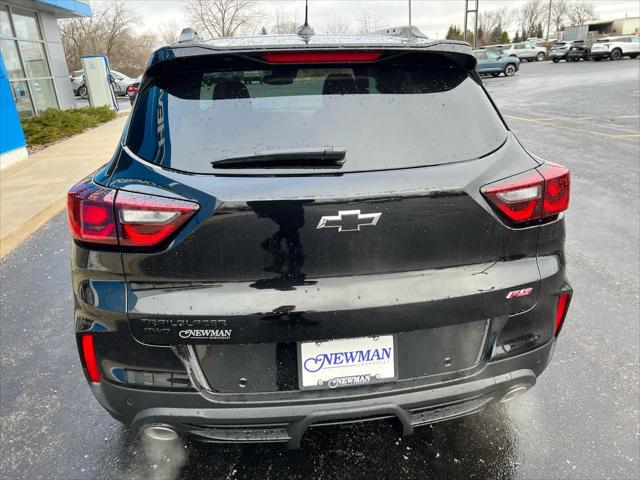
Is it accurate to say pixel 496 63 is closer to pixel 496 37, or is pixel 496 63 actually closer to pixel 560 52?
pixel 560 52

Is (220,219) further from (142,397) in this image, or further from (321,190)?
(142,397)

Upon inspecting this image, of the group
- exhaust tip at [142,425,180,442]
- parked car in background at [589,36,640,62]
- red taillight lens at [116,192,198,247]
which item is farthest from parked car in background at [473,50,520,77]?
exhaust tip at [142,425,180,442]

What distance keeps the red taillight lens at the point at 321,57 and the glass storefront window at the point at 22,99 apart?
1352 centimetres

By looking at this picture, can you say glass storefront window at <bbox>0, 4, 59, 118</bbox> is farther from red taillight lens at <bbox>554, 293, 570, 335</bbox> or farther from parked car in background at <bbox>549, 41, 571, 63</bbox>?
parked car in background at <bbox>549, 41, 571, 63</bbox>

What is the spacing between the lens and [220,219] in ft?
5.15

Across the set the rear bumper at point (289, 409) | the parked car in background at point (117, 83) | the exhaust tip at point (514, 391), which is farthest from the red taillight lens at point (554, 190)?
the parked car in background at point (117, 83)

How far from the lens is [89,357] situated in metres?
1.78

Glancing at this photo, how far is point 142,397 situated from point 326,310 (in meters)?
0.77

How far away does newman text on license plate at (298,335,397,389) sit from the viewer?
1.68 metres

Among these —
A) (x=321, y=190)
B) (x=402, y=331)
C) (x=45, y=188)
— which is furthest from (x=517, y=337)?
(x=45, y=188)

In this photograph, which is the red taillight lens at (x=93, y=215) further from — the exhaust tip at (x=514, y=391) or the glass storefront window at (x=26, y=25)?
the glass storefront window at (x=26, y=25)

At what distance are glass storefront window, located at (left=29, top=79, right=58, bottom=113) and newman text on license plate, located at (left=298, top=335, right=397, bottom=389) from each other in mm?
15457

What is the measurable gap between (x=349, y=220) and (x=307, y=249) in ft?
0.57

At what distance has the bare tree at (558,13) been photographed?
92.2m
